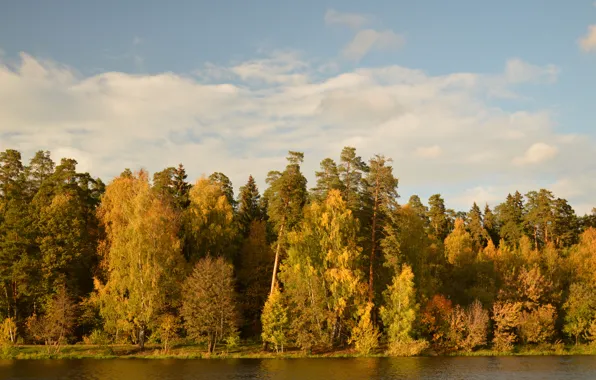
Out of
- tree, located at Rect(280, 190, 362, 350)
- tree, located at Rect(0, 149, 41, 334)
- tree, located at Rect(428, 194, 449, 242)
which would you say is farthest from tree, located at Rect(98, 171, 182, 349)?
tree, located at Rect(428, 194, 449, 242)

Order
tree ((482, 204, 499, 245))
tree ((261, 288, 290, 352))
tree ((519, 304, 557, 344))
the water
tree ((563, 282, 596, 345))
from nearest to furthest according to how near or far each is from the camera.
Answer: the water, tree ((261, 288, 290, 352)), tree ((519, 304, 557, 344)), tree ((563, 282, 596, 345)), tree ((482, 204, 499, 245))

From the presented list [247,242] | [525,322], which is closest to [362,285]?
[247,242]

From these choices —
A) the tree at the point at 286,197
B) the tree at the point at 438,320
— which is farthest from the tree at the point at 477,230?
the tree at the point at 286,197

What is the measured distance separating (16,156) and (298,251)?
47182mm

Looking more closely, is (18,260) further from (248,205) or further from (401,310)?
(401,310)

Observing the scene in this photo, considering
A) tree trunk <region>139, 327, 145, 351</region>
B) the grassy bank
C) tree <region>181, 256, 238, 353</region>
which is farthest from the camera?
tree trunk <region>139, 327, 145, 351</region>

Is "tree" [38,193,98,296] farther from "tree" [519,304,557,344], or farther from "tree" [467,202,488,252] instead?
"tree" [467,202,488,252]

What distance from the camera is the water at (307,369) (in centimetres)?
4350

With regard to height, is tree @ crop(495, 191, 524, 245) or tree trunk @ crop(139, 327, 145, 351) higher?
tree @ crop(495, 191, 524, 245)

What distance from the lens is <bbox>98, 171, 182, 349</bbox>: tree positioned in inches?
2293

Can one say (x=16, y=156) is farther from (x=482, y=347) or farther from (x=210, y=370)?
(x=482, y=347)

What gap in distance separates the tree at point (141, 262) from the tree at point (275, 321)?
12.0 m

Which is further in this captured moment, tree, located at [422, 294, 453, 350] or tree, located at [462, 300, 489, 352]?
tree, located at [422, 294, 453, 350]

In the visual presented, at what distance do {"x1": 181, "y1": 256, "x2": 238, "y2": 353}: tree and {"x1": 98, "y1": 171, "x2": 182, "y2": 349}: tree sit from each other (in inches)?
123
